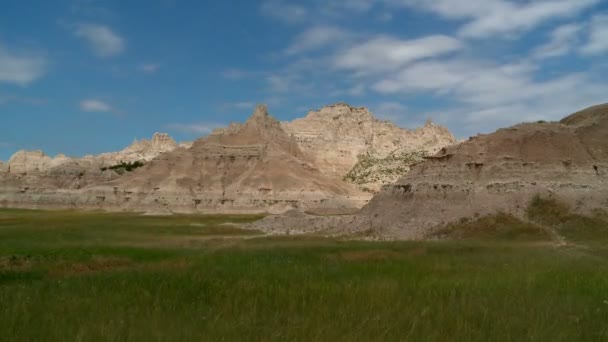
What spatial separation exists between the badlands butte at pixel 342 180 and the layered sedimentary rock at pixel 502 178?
0.29 ft

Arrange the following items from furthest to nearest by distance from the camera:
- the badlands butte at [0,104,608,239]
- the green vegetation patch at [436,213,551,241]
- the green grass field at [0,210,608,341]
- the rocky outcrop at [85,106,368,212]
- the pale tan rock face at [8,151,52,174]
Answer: the pale tan rock face at [8,151,52,174] → the rocky outcrop at [85,106,368,212] → the badlands butte at [0,104,608,239] → the green vegetation patch at [436,213,551,241] → the green grass field at [0,210,608,341]

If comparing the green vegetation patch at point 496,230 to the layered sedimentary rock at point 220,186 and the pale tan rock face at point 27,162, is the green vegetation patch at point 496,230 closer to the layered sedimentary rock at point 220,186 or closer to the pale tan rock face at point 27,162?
the layered sedimentary rock at point 220,186

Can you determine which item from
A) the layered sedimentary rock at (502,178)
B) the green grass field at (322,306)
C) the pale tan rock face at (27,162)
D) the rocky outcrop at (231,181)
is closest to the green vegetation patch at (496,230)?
the layered sedimentary rock at (502,178)

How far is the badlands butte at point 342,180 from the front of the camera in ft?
129

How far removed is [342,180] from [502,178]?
381 ft

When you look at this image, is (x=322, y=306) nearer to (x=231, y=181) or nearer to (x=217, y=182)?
(x=217, y=182)

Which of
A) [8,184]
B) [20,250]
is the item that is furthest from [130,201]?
[20,250]

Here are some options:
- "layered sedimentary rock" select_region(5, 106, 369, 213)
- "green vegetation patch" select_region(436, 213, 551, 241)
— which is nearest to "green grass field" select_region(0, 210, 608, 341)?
"green vegetation patch" select_region(436, 213, 551, 241)

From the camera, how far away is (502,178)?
131 feet

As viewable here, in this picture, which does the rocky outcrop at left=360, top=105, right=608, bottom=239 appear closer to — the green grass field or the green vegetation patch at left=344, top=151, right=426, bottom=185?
the green grass field

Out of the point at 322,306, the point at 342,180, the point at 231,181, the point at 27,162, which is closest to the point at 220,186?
the point at 231,181

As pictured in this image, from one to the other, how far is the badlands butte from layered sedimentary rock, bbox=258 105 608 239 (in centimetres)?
9

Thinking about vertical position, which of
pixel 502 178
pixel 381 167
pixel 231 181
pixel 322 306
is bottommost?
pixel 322 306

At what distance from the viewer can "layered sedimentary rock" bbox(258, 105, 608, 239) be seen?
37.8 metres
